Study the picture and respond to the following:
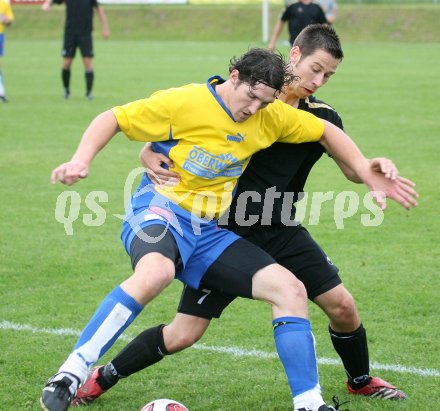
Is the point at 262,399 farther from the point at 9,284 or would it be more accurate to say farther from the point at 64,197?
the point at 64,197

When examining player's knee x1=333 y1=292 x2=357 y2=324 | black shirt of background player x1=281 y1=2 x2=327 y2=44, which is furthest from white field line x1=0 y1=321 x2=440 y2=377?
black shirt of background player x1=281 y1=2 x2=327 y2=44

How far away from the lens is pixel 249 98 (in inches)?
172

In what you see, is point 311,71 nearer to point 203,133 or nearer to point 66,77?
point 203,133

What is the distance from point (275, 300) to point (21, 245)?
424cm

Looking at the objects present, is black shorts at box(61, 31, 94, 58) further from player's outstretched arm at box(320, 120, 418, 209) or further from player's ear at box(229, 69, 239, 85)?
player's ear at box(229, 69, 239, 85)

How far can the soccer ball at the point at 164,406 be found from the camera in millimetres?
4440

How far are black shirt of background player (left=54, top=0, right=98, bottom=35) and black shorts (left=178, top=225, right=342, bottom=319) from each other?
14.5 metres

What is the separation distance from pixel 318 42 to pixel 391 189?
2.78 ft

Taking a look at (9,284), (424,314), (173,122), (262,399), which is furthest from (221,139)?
(9,284)

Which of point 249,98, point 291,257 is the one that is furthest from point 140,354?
point 249,98

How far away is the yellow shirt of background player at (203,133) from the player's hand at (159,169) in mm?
31

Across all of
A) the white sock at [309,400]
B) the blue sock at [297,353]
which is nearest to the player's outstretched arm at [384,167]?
the blue sock at [297,353]

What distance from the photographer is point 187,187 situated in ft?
15.0

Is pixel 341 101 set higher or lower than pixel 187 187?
lower
